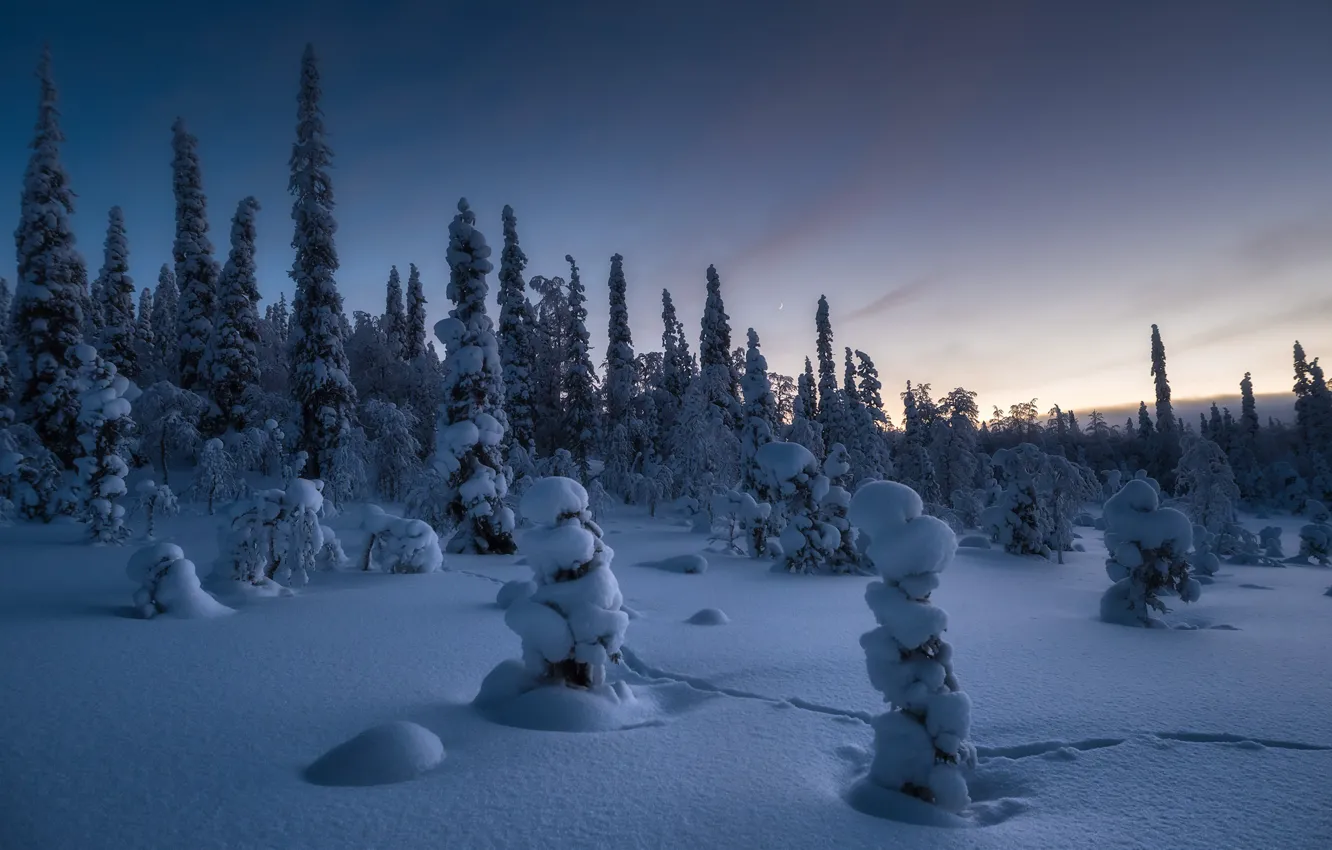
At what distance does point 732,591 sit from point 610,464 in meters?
20.5

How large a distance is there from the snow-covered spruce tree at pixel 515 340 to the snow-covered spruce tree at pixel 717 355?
8848 millimetres

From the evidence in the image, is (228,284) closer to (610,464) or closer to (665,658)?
(610,464)

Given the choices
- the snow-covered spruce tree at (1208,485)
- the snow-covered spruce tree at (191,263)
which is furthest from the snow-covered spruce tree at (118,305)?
the snow-covered spruce tree at (1208,485)

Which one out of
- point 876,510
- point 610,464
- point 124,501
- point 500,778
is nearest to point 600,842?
point 500,778

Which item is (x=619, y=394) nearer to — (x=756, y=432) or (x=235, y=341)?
(x=756, y=432)

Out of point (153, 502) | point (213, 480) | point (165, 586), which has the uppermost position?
point (213, 480)

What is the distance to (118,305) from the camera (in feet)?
96.7

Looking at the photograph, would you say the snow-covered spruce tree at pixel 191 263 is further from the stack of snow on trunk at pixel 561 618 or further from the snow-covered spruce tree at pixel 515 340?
the stack of snow on trunk at pixel 561 618

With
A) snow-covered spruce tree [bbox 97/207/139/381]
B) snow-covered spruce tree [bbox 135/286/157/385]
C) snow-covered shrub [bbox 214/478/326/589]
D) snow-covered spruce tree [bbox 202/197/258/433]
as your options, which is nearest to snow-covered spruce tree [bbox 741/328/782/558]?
snow-covered shrub [bbox 214/478/326/589]

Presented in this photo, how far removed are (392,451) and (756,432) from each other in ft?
49.9

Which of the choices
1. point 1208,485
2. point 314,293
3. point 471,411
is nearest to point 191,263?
point 314,293

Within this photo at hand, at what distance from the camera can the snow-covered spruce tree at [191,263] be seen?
26.9m

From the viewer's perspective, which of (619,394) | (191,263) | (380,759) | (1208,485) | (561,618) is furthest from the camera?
(619,394)

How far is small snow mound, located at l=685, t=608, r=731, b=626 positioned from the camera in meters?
9.02
